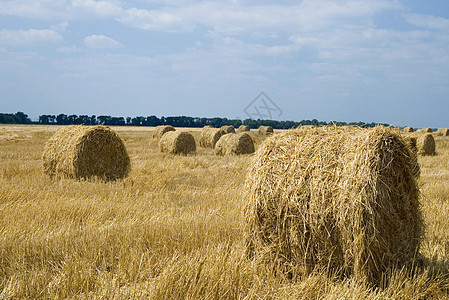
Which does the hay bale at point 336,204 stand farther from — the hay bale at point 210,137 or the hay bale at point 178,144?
the hay bale at point 210,137

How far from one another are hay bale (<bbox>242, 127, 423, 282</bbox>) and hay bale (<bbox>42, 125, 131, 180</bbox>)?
20.8 feet

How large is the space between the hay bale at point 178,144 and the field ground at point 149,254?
33.7ft

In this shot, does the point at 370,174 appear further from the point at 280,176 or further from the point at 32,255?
the point at 32,255

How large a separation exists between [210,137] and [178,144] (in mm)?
5520

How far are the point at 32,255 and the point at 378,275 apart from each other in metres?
3.62

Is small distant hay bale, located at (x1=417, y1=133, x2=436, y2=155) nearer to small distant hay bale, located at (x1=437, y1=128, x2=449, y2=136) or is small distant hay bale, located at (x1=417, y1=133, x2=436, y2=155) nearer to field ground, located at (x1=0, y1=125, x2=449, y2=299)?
field ground, located at (x1=0, y1=125, x2=449, y2=299)

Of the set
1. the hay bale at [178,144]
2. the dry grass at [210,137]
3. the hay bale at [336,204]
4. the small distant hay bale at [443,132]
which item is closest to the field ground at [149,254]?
the hay bale at [336,204]

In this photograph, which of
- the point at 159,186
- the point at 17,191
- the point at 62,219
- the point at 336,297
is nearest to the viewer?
the point at 336,297

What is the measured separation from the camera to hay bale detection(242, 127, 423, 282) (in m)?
3.86

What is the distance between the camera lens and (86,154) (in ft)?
32.2

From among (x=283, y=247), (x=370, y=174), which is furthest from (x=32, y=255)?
(x=370, y=174)

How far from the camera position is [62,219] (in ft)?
18.4

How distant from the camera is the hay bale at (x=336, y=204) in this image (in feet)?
12.7

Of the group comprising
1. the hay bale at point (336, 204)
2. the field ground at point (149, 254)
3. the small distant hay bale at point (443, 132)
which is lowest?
the field ground at point (149, 254)
